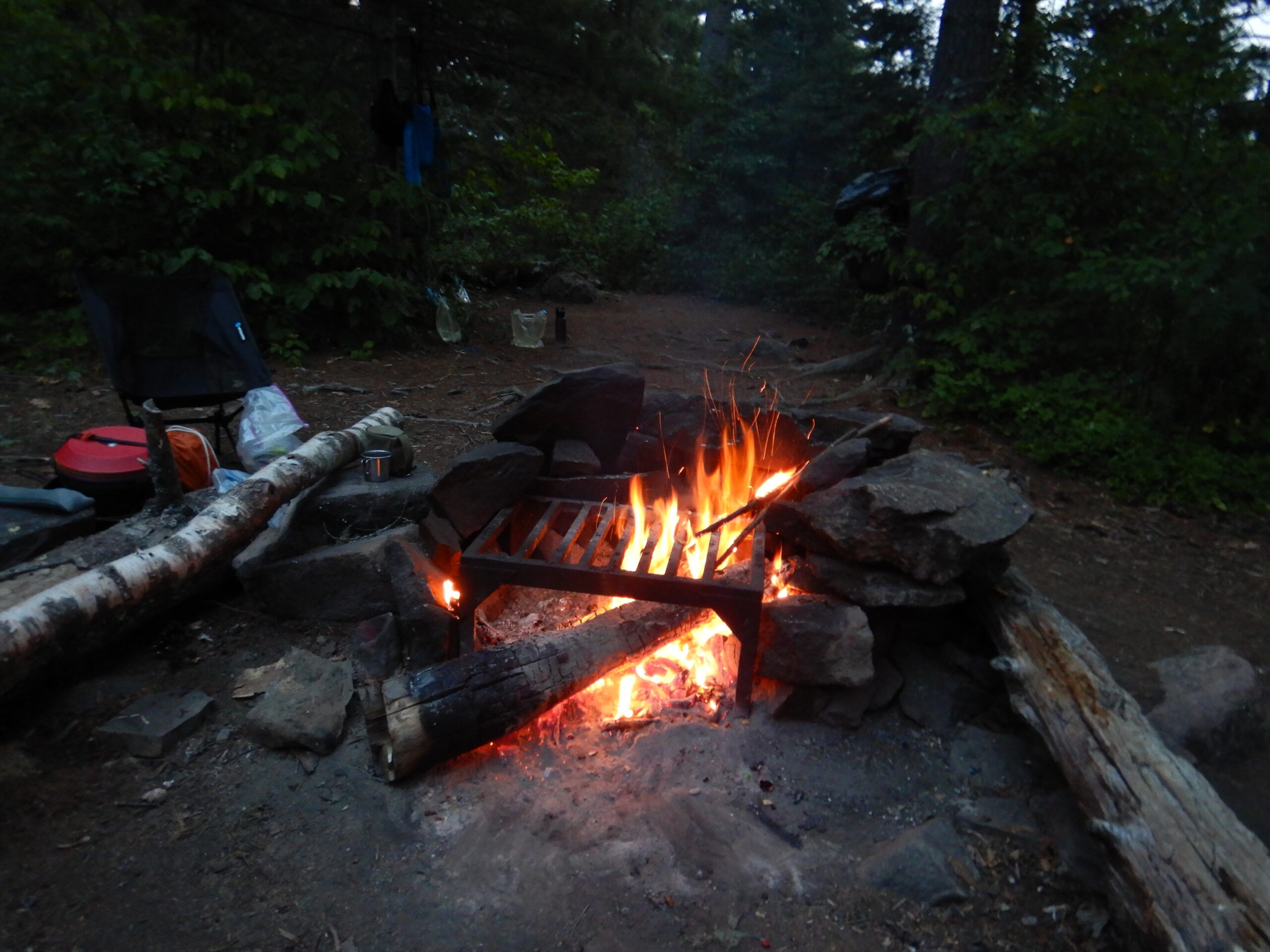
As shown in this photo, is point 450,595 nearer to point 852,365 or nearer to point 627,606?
point 627,606

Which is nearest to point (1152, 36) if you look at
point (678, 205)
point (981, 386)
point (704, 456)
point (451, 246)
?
point (981, 386)

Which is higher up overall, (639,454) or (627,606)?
(639,454)

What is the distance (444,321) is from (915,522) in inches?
284

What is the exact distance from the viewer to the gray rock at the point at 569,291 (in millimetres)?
13594

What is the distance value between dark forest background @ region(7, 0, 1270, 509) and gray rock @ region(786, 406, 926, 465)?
268cm

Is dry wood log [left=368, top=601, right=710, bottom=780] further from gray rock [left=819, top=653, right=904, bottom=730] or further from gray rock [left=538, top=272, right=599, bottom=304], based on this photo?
gray rock [left=538, top=272, right=599, bottom=304]

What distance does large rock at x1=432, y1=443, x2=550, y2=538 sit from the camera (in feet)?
10.1

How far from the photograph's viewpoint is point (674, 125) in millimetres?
9484

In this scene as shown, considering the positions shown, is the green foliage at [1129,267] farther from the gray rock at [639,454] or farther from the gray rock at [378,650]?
the gray rock at [378,650]

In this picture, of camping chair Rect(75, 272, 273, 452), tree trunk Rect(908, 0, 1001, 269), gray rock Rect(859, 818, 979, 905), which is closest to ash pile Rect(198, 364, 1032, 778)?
gray rock Rect(859, 818, 979, 905)

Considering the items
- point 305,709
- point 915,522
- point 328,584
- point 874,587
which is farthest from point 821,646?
point 328,584

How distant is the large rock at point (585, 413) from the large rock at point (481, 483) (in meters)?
0.24

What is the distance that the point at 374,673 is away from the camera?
289 centimetres

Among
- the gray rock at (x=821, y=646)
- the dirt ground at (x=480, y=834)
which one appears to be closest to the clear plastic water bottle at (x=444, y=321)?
the dirt ground at (x=480, y=834)
